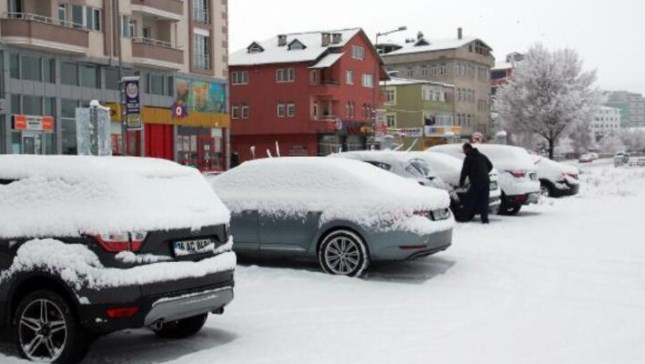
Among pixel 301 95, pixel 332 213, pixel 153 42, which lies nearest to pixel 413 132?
pixel 301 95

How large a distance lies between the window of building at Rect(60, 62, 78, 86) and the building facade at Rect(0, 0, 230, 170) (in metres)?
0.05

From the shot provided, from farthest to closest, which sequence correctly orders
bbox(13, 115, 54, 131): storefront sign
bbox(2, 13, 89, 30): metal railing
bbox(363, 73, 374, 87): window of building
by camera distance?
bbox(363, 73, 374, 87): window of building → bbox(2, 13, 89, 30): metal railing → bbox(13, 115, 54, 131): storefront sign

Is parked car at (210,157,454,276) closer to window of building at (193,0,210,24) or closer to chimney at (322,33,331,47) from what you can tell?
window of building at (193,0,210,24)

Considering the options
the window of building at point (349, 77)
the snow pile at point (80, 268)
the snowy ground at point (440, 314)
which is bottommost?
the snowy ground at point (440, 314)

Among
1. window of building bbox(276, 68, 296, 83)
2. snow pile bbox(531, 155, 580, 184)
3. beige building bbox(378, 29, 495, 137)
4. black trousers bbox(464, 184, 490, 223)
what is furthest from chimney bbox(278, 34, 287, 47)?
black trousers bbox(464, 184, 490, 223)

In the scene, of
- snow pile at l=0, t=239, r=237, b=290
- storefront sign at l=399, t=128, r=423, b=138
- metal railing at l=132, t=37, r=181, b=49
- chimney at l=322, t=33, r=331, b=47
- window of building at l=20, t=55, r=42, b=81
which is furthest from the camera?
storefront sign at l=399, t=128, r=423, b=138

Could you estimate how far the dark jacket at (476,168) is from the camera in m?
15.1

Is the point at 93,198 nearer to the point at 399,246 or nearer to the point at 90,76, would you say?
the point at 399,246

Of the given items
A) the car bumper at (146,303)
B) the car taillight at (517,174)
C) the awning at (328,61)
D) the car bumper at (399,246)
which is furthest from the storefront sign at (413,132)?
the car bumper at (146,303)

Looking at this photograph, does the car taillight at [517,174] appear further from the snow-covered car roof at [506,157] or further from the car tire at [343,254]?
the car tire at [343,254]

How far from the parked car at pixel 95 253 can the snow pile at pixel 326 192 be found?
326 centimetres

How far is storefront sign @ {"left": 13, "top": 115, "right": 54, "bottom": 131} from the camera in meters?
31.1

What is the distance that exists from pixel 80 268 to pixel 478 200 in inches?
434

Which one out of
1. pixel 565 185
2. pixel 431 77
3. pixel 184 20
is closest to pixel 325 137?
pixel 184 20
